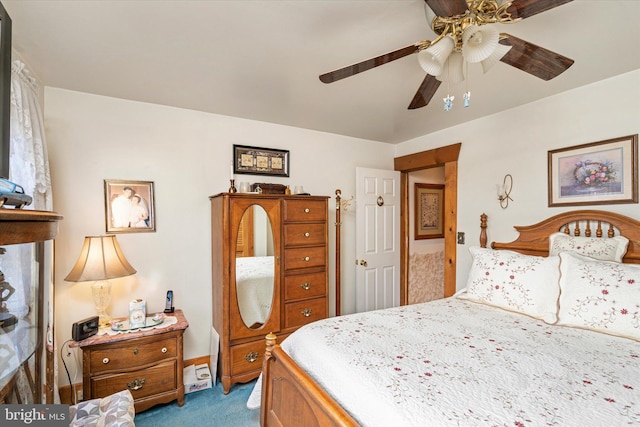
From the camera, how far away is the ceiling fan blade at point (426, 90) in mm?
1549

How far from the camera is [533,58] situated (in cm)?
133

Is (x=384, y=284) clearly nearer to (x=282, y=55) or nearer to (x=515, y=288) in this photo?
(x=515, y=288)

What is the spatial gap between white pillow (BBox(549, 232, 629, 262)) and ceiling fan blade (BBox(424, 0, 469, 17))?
1868 millimetres

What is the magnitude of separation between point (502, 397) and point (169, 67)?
2.41 metres

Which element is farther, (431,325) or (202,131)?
(202,131)

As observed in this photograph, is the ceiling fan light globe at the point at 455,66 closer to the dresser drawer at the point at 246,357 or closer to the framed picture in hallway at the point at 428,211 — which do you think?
the dresser drawer at the point at 246,357

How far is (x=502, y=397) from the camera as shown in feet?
3.32

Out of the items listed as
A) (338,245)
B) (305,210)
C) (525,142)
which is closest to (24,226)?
(305,210)

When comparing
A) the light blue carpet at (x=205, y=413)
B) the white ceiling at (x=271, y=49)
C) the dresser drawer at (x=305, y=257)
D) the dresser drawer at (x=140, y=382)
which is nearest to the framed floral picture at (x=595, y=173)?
the white ceiling at (x=271, y=49)

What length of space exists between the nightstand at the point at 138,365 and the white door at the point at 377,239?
6.29ft

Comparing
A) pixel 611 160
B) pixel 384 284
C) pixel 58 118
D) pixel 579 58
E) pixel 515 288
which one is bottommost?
pixel 384 284

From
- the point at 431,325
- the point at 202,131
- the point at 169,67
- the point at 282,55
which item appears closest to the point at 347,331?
the point at 431,325

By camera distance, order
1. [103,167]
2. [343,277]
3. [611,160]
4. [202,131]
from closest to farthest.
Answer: [611,160] < [103,167] < [202,131] < [343,277]

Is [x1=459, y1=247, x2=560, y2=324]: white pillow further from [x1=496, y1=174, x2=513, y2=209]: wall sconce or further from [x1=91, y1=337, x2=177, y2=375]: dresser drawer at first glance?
[x1=91, y1=337, x2=177, y2=375]: dresser drawer
